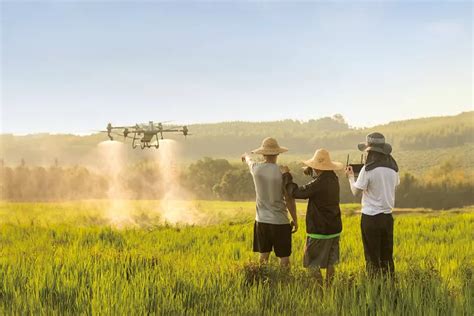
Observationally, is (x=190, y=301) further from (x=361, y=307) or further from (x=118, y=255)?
(x=118, y=255)

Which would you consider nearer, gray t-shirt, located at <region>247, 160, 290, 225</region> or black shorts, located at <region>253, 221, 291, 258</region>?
gray t-shirt, located at <region>247, 160, 290, 225</region>

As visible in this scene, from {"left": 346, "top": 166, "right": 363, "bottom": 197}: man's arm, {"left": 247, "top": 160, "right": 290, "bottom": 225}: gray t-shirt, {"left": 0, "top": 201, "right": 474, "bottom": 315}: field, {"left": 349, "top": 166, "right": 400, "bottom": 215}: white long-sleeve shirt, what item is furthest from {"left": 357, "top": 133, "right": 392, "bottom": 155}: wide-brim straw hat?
{"left": 0, "top": 201, "right": 474, "bottom": 315}: field

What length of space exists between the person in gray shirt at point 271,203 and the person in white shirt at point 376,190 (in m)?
1.09

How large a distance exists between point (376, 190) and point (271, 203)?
157cm

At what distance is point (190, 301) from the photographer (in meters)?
8.39

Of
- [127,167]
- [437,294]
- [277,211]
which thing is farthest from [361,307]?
[127,167]

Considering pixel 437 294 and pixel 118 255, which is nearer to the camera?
pixel 437 294

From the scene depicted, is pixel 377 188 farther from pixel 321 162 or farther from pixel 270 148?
pixel 270 148

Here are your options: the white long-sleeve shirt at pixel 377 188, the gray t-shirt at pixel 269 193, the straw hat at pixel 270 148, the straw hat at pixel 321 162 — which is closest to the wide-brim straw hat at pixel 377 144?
the white long-sleeve shirt at pixel 377 188

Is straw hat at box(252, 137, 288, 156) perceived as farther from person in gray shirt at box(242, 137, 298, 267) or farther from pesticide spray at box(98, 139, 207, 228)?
pesticide spray at box(98, 139, 207, 228)

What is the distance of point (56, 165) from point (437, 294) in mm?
45755

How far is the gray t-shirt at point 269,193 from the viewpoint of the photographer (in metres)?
8.96

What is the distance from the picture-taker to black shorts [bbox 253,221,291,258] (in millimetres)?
9133

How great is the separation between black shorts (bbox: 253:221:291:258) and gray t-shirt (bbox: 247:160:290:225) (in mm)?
87
